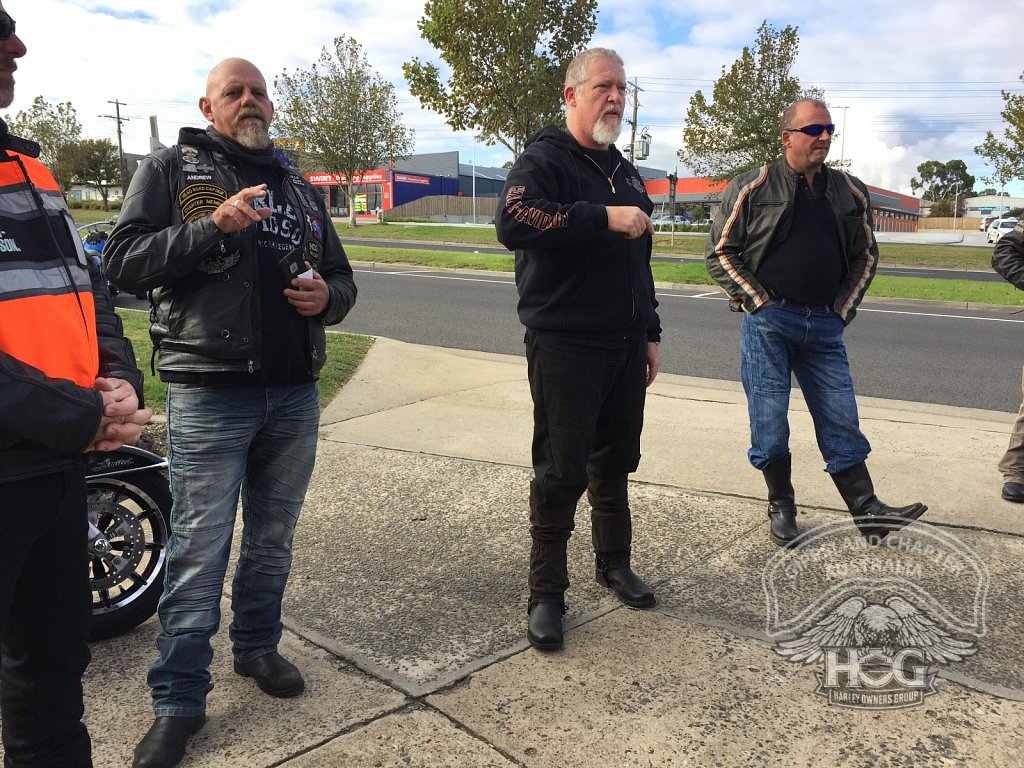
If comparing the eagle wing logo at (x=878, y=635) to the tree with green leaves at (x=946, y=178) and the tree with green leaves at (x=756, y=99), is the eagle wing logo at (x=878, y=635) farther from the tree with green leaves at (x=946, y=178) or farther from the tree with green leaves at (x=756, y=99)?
the tree with green leaves at (x=946, y=178)

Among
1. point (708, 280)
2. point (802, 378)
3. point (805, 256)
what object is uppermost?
point (805, 256)

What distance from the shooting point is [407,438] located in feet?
18.6

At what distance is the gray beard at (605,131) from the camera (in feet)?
9.86

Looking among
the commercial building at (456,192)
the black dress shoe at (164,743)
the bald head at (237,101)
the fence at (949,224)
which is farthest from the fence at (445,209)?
the black dress shoe at (164,743)

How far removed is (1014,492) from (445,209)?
7001 centimetres

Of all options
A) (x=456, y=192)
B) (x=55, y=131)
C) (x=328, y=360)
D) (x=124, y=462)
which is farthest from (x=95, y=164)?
(x=124, y=462)

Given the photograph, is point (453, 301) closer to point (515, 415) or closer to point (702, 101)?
point (515, 415)

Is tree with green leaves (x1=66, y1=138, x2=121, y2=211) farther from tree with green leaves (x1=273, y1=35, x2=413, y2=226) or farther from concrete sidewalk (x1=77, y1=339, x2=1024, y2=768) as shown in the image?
concrete sidewalk (x1=77, y1=339, x2=1024, y2=768)

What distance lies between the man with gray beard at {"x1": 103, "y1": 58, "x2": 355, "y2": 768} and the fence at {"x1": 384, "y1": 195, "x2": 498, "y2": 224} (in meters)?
67.8

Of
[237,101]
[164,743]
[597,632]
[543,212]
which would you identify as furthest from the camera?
[597,632]

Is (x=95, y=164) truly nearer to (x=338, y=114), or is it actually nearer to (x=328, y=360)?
(x=338, y=114)

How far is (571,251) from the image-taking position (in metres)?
3.02

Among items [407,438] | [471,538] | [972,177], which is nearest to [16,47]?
[471,538]

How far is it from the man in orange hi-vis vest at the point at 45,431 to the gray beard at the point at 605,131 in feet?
5.88
